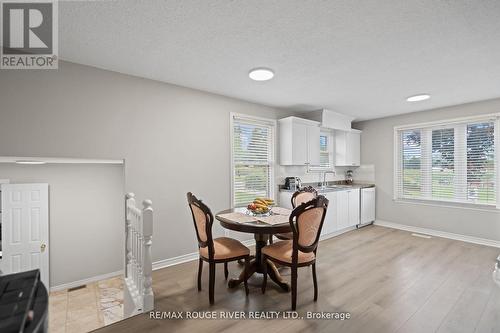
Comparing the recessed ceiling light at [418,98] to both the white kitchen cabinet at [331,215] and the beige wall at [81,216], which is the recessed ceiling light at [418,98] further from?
the beige wall at [81,216]

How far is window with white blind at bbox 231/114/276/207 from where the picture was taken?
12.7 ft

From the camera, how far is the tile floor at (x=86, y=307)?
102 inches

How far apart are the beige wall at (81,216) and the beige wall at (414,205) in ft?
17.2

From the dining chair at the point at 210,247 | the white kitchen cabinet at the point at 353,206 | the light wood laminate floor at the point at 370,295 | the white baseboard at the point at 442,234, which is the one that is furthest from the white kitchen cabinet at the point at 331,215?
the dining chair at the point at 210,247

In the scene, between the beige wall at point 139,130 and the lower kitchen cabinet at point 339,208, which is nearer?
the beige wall at point 139,130

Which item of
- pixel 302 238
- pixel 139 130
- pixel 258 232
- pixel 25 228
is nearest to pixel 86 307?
pixel 25 228

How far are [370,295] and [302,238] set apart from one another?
1.00 m

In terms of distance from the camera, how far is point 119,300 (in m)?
3.13

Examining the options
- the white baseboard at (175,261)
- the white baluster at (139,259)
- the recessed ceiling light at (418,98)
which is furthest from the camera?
the recessed ceiling light at (418,98)

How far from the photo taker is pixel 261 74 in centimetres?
282

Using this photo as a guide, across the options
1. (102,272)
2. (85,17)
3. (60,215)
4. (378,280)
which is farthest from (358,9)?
(102,272)

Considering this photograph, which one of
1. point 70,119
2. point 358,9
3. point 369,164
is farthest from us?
point 369,164

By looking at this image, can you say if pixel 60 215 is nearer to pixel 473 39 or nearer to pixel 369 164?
pixel 473 39

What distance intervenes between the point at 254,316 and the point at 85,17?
2810 mm
